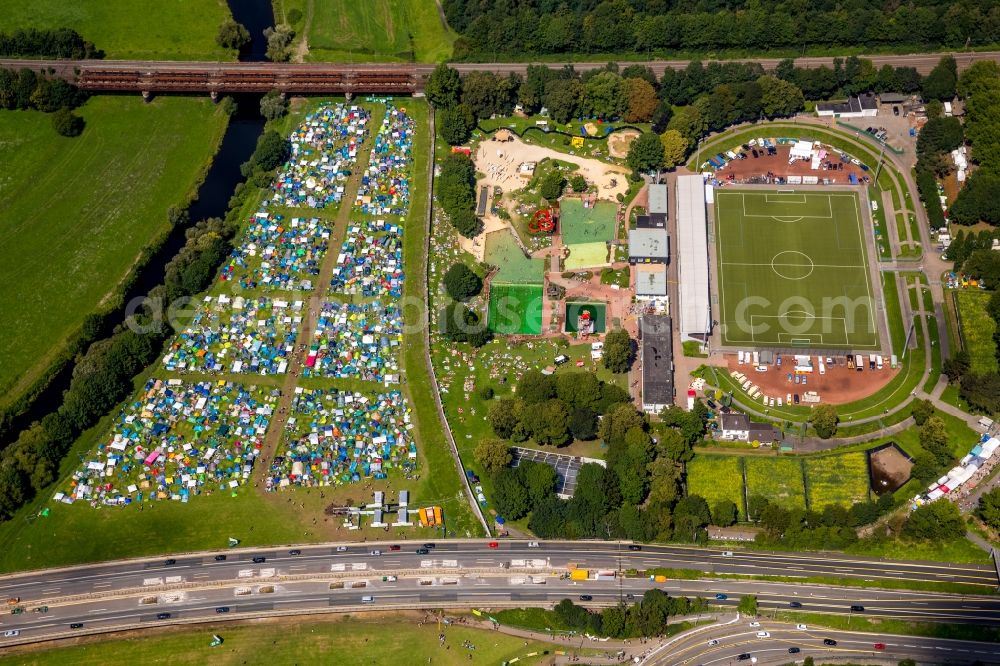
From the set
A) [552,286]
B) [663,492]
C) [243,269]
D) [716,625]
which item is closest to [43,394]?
[243,269]

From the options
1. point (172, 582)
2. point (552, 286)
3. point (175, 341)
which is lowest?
point (172, 582)

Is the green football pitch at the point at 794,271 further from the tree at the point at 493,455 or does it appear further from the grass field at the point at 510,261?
the tree at the point at 493,455

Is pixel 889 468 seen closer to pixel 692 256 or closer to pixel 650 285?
pixel 692 256

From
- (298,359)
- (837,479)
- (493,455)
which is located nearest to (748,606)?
(837,479)

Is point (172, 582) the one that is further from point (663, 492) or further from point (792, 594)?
point (792, 594)

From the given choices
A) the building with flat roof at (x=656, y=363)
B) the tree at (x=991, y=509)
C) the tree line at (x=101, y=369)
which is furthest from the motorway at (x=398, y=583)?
the building with flat roof at (x=656, y=363)

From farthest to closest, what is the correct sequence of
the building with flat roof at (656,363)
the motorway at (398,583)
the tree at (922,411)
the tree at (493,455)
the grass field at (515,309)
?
the grass field at (515,309) → the building with flat roof at (656,363) → the tree at (922,411) → the tree at (493,455) → the motorway at (398,583)
